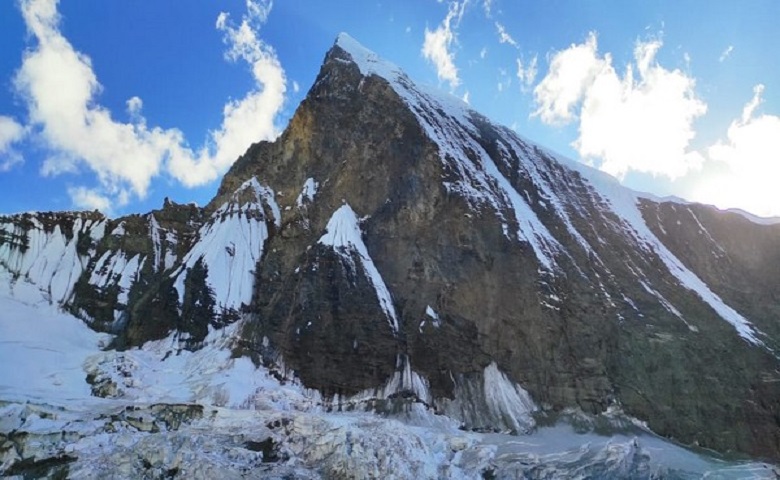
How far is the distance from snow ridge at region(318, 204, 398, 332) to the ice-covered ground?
982cm

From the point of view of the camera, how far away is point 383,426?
39.3 meters

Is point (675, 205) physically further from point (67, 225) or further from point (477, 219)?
point (67, 225)

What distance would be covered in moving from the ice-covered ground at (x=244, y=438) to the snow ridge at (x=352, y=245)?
982cm

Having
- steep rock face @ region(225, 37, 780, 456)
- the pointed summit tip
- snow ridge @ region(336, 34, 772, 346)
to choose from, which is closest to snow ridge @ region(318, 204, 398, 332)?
steep rock face @ region(225, 37, 780, 456)

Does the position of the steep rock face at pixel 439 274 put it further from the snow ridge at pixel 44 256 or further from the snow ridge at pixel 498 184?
the snow ridge at pixel 498 184

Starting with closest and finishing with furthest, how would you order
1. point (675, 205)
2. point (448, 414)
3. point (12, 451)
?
point (12, 451), point (448, 414), point (675, 205)

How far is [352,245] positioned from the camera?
5534cm

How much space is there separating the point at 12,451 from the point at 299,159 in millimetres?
40730

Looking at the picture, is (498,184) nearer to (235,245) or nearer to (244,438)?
(235,245)

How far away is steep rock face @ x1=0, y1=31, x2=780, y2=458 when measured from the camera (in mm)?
46906

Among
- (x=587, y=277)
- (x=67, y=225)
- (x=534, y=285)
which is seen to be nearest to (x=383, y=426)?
(x=534, y=285)

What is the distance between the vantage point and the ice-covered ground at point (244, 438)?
34.8m

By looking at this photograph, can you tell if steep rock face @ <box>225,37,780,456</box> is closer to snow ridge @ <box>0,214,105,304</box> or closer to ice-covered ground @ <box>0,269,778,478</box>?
ice-covered ground @ <box>0,269,778,478</box>

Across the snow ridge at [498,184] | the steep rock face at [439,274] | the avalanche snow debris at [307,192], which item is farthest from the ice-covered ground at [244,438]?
the avalanche snow debris at [307,192]
